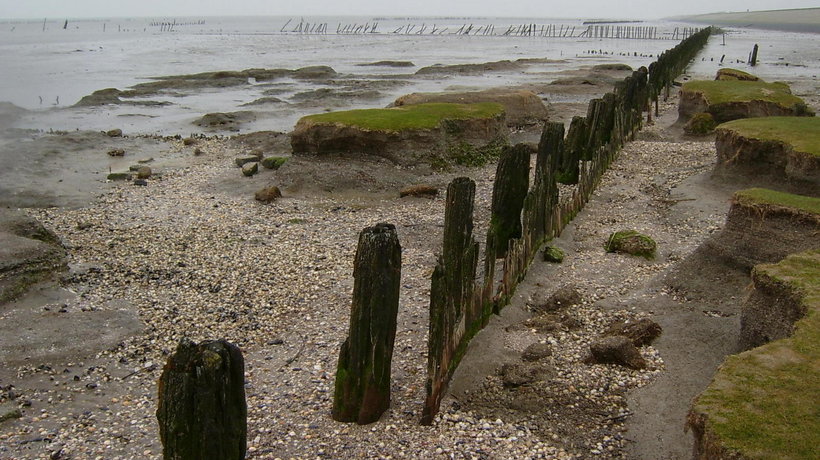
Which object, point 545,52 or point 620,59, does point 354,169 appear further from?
point 545,52

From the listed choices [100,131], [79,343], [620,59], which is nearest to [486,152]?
[79,343]

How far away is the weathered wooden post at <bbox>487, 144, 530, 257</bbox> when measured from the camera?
26.9 feet

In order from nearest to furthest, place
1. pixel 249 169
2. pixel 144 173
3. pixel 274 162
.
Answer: pixel 249 169
pixel 144 173
pixel 274 162

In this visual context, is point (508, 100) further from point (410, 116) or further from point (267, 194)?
point (267, 194)

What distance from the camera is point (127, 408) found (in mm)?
5801

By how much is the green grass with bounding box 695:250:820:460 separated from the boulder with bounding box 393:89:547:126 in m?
13.1

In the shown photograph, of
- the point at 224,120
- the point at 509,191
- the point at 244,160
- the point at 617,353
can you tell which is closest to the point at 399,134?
the point at 244,160

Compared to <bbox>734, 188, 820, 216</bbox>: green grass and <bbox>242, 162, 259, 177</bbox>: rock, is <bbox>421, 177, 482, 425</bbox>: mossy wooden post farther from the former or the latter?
<bbox>242, 162, 259, 177</bbox>: rock

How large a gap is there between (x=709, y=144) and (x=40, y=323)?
1428 centimetres

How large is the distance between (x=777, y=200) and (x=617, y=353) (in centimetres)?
338

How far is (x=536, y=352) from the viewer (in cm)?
628

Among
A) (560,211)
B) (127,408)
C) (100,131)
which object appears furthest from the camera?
(100,131)

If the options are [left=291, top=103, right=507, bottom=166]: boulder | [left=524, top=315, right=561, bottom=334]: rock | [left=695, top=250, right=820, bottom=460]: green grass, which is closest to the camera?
[left=695, top=250, right=820, bottom=460]: green grass

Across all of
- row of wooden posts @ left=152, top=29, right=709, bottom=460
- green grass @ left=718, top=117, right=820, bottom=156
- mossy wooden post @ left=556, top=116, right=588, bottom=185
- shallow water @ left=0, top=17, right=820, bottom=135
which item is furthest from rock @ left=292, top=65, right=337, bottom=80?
row of wooden posts @ left=152, top=29, right=709, bottom=460
